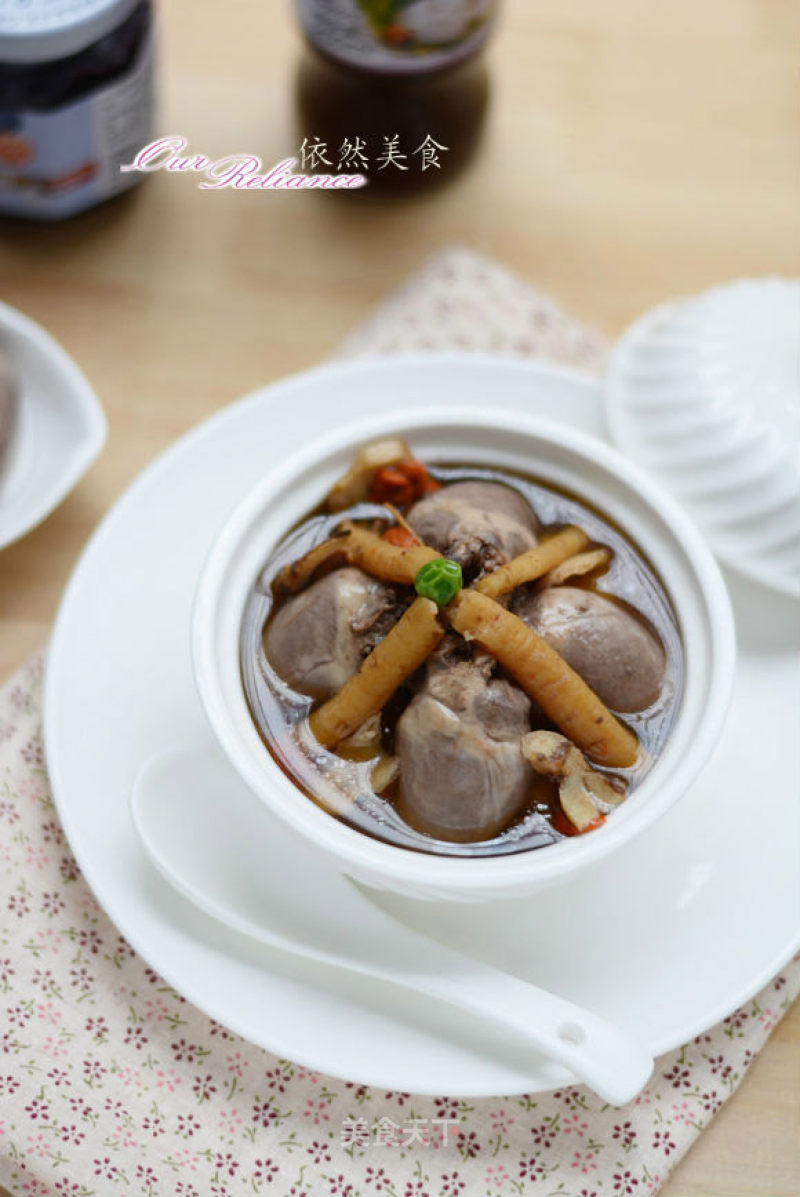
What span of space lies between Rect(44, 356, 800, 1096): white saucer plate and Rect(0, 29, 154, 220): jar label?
1.38ft

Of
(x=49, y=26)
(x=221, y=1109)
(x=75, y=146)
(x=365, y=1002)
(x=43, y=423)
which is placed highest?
(x=49, y=26)

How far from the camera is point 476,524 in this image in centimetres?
106

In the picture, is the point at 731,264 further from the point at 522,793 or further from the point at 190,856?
the point at 190,856

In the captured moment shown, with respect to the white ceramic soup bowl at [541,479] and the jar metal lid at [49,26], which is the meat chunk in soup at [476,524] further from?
the jar metal lid at [49,26]

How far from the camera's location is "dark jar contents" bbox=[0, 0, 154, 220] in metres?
1.32

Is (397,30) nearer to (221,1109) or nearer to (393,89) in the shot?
(393,89)

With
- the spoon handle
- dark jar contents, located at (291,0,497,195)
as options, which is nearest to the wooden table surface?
dark jar contents, located at (291,0,497,195)

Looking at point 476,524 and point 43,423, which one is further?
point 43,423

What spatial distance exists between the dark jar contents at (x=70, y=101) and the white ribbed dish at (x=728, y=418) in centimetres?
63

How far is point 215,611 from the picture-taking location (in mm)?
1035

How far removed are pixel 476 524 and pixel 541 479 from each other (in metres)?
0.12

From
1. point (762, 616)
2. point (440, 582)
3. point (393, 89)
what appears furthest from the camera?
point (393, 89)

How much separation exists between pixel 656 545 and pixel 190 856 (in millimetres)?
471

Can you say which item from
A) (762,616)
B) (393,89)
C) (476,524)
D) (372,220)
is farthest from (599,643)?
(393,89)
